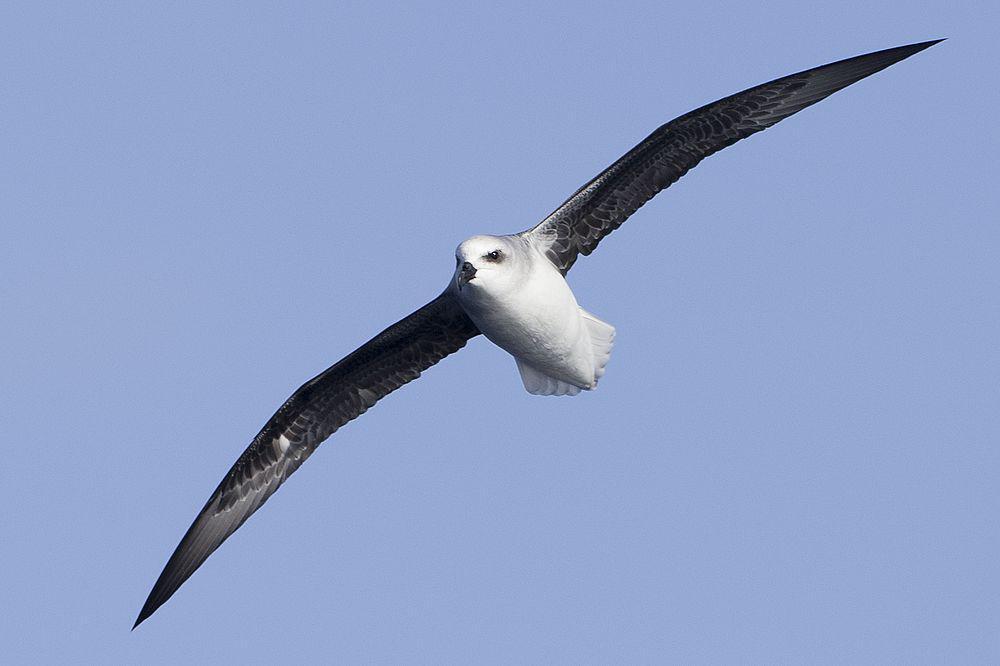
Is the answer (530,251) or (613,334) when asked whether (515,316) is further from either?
(613,334)

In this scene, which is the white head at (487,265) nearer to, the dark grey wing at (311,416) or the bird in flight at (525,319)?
the bird in flight at (525,319)

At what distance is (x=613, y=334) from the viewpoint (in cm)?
1725

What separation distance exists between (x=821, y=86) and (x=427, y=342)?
5368mm

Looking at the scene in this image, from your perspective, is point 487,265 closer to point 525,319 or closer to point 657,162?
point 525,319

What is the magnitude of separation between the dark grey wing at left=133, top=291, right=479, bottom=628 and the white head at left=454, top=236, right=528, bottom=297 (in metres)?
1.67

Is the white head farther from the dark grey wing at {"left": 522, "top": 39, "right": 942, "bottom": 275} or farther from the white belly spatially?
the dark grey wing at {"left": 522, "top": 39, "right": 942, "bottom": 275}

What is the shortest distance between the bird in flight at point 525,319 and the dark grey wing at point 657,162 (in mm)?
11

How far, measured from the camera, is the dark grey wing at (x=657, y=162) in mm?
16562

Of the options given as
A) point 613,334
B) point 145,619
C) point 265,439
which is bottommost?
point 145,619

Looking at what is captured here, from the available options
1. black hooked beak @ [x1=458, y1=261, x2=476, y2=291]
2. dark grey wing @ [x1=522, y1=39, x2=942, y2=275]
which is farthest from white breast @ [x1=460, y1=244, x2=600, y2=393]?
dark grey wing @ [x1=522, y1=39, x2=942, y2=275]

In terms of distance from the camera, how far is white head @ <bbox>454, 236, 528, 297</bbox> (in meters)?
15.0

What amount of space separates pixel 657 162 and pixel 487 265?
2.78 m

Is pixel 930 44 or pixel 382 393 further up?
pixel 930 44

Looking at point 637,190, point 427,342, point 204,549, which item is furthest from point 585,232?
point 204,549
